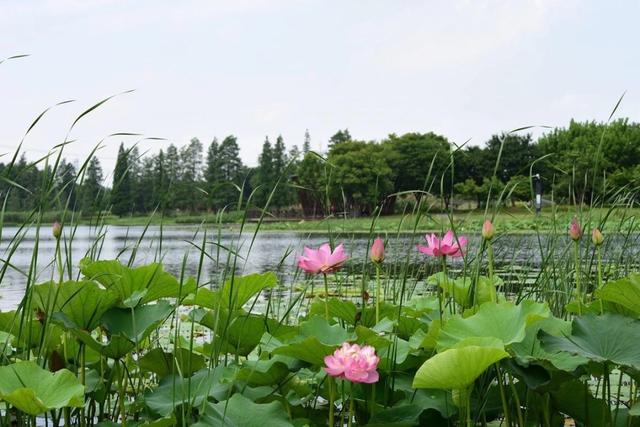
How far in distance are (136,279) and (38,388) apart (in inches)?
12.8

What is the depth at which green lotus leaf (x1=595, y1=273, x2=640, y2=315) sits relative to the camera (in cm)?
115

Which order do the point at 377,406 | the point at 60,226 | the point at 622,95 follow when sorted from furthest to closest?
the point at 622,95 → the point at 60,226 → the point at 377,406

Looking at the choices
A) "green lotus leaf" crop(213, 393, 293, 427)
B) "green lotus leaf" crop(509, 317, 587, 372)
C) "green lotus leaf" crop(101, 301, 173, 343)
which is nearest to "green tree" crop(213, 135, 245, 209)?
"green lotus leaf" crop(101, 301, 173, 343)

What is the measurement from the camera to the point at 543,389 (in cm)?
111

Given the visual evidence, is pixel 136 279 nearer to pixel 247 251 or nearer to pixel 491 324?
pixel 491 324

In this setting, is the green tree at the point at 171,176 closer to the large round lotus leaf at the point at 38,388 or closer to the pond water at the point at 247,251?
the pond water at the point at 247,251

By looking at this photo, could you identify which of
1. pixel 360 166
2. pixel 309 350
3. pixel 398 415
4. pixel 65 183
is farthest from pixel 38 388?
pixel 360 166

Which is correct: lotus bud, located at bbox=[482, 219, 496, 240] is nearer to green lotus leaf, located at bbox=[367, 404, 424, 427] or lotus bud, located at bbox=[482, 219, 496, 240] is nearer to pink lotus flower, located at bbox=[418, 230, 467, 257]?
pink lotus flower, located at bbox=[418, 230, 467, 257]

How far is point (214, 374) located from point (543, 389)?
573 mm

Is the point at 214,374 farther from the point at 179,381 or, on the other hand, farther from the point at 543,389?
the point at 543,389

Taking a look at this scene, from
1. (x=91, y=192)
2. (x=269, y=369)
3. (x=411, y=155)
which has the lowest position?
(x=269, y=369)

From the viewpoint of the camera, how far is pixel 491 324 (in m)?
1.15

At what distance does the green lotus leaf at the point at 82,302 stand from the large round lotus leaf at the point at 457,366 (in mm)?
607

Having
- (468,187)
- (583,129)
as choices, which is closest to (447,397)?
(468,187)
